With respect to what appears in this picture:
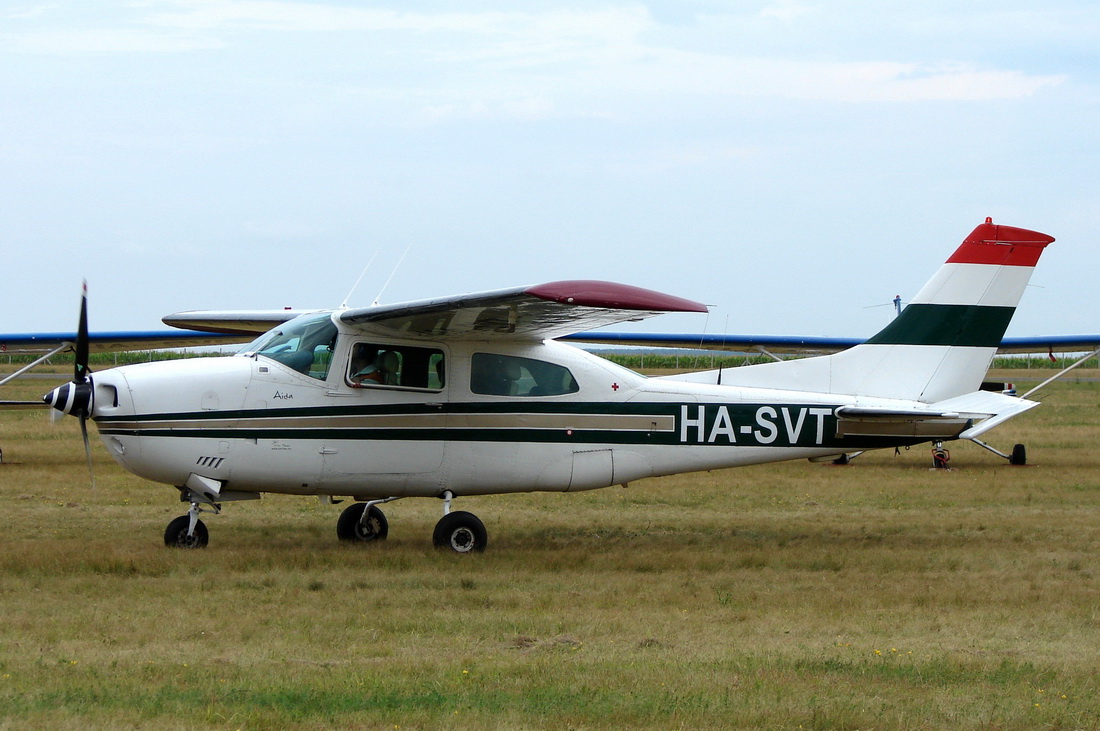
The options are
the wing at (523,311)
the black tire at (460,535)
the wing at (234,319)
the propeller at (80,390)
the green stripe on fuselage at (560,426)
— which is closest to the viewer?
the wing at (523,311)

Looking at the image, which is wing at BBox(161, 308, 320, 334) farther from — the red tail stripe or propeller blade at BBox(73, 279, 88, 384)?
the red tail stripe

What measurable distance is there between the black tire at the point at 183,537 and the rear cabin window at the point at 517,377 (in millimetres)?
2690

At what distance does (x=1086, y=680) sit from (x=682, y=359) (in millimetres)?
56123

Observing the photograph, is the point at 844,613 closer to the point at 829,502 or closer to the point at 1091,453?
the point at 829,502

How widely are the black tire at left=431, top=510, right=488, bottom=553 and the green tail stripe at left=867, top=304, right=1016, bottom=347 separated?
455 centimetres

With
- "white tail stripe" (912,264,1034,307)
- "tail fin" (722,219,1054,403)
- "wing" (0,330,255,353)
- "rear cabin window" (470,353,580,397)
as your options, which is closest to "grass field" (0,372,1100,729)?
"rear cabin window" (470,353,580,397)

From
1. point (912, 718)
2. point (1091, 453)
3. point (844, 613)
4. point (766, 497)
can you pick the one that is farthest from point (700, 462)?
point (1091, 453)

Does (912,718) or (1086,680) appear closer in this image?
(912,718)

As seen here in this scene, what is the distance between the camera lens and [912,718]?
525cm

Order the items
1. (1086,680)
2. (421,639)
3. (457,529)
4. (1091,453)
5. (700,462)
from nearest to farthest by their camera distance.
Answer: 1. (1086,680)
2. (421,639)
3. (457,529)
4. (700,462)
5. (1091,453)

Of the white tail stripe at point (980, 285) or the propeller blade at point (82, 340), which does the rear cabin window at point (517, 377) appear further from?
the white tail stripe at point (980, 285)

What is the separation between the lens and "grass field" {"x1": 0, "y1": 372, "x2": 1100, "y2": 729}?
17.5ft

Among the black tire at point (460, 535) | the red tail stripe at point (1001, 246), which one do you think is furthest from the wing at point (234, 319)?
the red tail stripe at point (1001, 246)

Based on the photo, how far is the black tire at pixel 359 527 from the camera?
1119 centimetres
